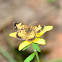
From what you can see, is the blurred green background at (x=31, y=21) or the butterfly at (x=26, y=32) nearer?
the butterfly at (x=26, y=32)

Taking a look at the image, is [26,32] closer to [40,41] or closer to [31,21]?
[40,41]

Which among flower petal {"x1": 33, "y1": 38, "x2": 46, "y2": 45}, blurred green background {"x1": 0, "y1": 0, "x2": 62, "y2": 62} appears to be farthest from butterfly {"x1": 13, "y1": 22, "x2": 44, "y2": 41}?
→ blurred green background {"x1": 0, "y1": 0, "x2": 62, "y2": 62}

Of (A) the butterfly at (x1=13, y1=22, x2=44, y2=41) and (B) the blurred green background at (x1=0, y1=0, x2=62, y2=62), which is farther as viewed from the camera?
(B) the blurred green background at (x1=0, y1=0, x2=62, y2=62)

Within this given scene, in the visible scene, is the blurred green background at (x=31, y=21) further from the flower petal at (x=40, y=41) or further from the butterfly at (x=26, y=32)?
the flower petal at (x=40, y=41)

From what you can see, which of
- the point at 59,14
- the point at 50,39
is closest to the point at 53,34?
the point at 50,39

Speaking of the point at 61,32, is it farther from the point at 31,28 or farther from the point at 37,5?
the point at 31,28

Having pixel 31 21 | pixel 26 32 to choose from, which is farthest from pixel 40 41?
pixel 31 21

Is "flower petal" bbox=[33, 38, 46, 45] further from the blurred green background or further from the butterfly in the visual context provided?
the blurred green background

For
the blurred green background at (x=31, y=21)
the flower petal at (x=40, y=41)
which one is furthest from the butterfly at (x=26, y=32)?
the blurred green background at (x=31, y=21)
